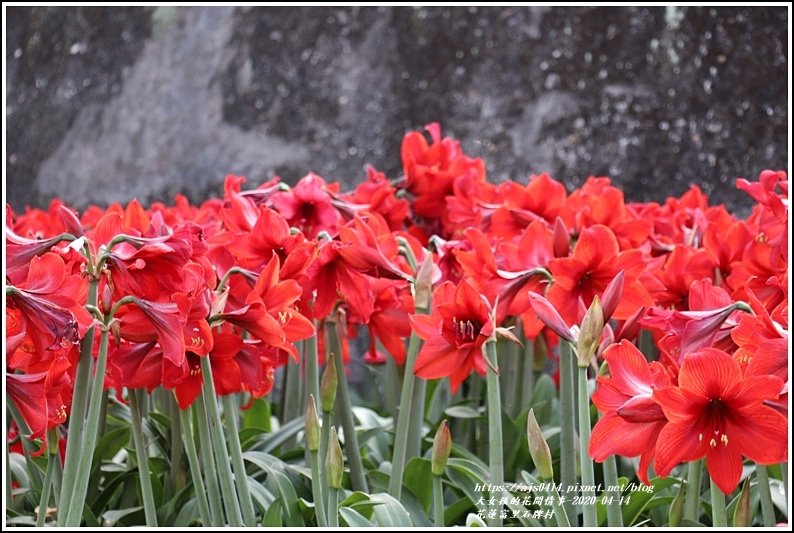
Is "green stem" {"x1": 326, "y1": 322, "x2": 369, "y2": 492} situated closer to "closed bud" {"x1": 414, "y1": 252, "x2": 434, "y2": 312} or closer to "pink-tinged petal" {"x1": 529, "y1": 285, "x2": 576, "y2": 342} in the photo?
"closed bud" {"x1": 414, "y1": 252, "x2": 434, "y2": 312}

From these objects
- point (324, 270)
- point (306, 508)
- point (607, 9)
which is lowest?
point (306, 508)

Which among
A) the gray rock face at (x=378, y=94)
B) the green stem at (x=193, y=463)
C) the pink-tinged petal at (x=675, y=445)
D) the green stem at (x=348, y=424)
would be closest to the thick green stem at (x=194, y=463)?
the green stem at (x=193, y=463)

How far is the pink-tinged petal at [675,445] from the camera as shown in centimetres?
114

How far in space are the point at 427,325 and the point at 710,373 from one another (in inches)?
19.8

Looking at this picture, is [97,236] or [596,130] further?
[596,130]

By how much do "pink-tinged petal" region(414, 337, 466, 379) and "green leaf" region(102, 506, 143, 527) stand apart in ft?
2.08

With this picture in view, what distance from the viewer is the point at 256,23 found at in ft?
13.5

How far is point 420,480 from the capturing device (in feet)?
5.85

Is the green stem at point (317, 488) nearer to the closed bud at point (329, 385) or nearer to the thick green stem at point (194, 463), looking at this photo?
the closed bud at point (329, 385)

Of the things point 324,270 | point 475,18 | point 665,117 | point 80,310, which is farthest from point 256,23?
point 80,310

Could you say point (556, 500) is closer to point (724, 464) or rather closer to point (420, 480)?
point (724, 464)

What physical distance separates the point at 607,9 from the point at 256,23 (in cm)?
149

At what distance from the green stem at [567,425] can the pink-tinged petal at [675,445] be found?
1.44 ft

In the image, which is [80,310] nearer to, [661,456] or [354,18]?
[661,456]
